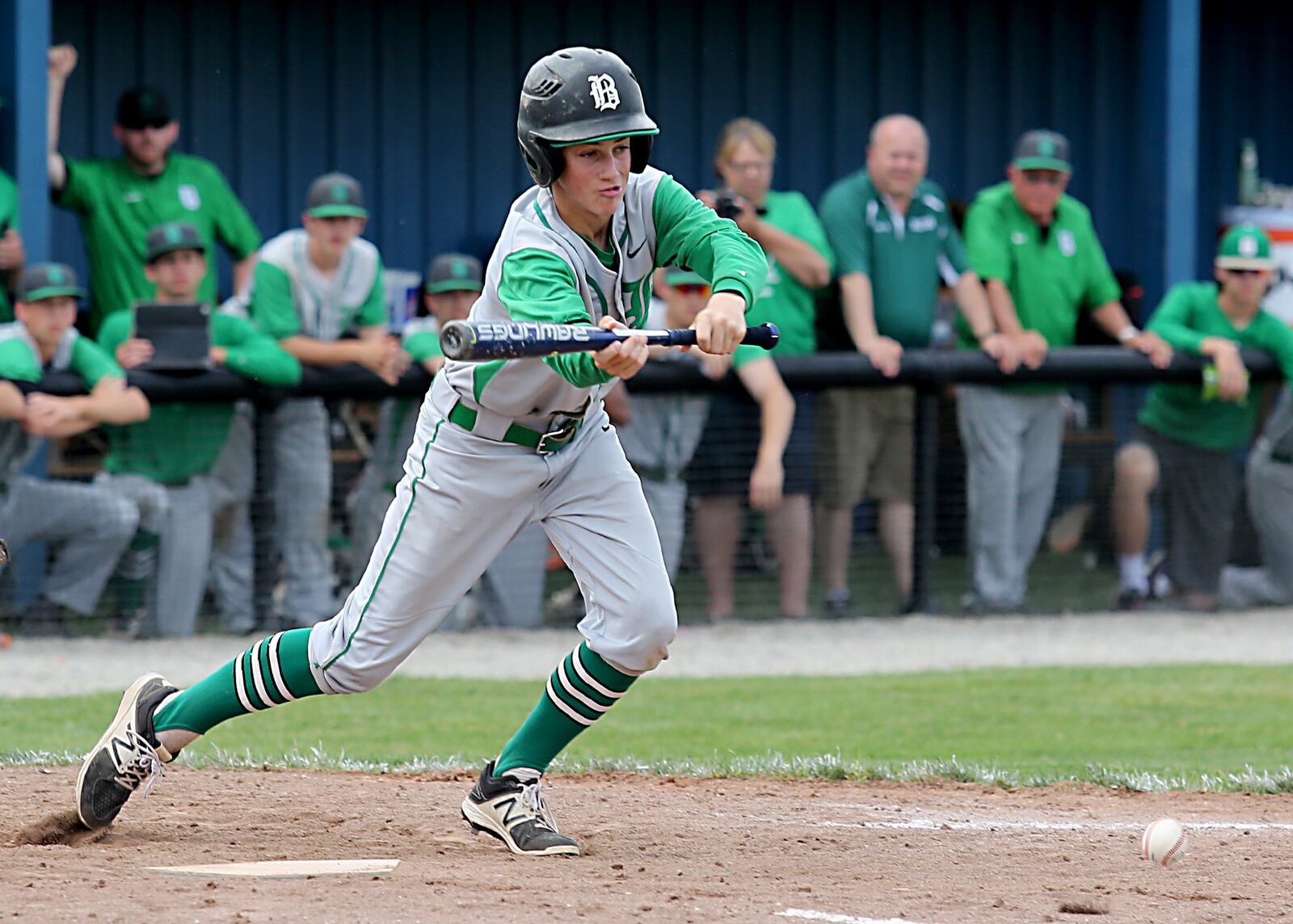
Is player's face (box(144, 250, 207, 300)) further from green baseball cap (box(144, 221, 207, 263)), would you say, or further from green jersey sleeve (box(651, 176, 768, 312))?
green jersey sleeve (box(651, 176, 768, 312))

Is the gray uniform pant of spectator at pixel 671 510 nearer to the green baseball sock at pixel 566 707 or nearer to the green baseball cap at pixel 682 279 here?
the green baseball cap at pixel 682 279

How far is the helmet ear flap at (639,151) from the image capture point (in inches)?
167

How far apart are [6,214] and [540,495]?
5.08 meters

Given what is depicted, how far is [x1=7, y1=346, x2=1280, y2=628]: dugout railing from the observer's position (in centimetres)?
793

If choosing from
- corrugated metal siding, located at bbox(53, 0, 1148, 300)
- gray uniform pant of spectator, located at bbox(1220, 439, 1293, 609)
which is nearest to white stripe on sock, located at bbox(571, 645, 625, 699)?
gray uniform pant of spectator, located at bbox(1220, 439, 1293, 609)

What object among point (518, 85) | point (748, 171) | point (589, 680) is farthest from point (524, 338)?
point (518, 85)

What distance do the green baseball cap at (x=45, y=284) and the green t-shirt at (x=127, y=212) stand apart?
1272 mm

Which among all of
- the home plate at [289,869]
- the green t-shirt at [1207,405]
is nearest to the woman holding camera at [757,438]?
the green t-shirt at [1207,405]

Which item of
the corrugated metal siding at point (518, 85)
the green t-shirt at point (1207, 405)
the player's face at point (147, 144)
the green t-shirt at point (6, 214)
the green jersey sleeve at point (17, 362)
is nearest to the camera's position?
the green jersey sleeve at point (17, 362)

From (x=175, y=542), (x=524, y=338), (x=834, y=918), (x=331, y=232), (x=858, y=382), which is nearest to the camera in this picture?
(x=524, y=338)

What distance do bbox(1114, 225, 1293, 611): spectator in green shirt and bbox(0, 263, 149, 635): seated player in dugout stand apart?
4528mm

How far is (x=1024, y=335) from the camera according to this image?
871 centimetres

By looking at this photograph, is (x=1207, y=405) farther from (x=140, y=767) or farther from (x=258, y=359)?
(x=140, y=767)

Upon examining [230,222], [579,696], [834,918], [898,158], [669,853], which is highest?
[898,158]
